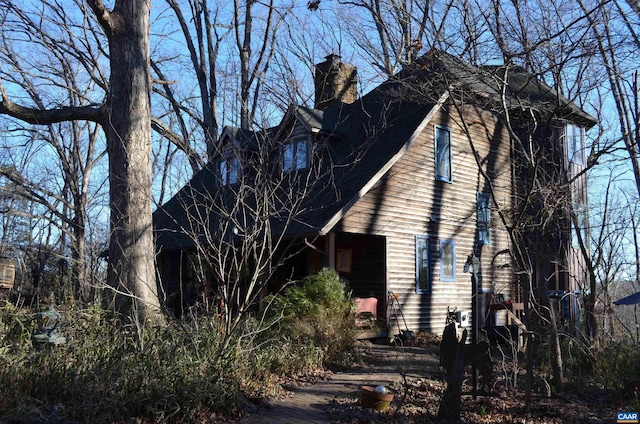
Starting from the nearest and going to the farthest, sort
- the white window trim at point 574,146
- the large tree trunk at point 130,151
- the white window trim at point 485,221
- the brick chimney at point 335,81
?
1. the large tree trunk at point 130,151
2. the white window trim at point 485,221
3. the white window trim at point 574,146
4. the brick chimney at point 335,81

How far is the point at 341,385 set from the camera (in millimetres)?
8961

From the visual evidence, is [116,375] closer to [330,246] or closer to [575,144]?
[330,246]

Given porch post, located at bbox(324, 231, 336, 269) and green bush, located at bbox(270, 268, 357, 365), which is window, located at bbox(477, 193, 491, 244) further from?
green bush, located at bbox(270, 268, 357, 365)

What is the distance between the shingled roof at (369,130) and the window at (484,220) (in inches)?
128

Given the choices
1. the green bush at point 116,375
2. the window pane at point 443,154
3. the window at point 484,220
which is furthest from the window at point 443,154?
the green bush at point 116,375

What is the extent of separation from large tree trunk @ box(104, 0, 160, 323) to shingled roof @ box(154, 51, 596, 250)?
5.22ft

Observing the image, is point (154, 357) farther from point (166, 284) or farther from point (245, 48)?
point (245, 48)

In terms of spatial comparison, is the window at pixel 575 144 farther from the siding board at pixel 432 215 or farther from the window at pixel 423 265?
the window at pixel 423 265

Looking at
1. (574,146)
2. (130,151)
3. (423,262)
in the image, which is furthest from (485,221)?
(130,151)

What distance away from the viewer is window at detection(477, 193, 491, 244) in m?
18.4

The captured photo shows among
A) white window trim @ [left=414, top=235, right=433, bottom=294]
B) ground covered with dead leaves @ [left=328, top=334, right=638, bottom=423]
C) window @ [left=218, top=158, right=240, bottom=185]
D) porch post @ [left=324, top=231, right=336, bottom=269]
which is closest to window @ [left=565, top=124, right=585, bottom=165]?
white window trim @ [left=414, top=235, right=433, bottom=294]

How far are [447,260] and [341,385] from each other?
29.6 feet

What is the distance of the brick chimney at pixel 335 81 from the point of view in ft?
Answer: 68.1

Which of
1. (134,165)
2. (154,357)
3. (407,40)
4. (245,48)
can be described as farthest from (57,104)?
(154,357)
